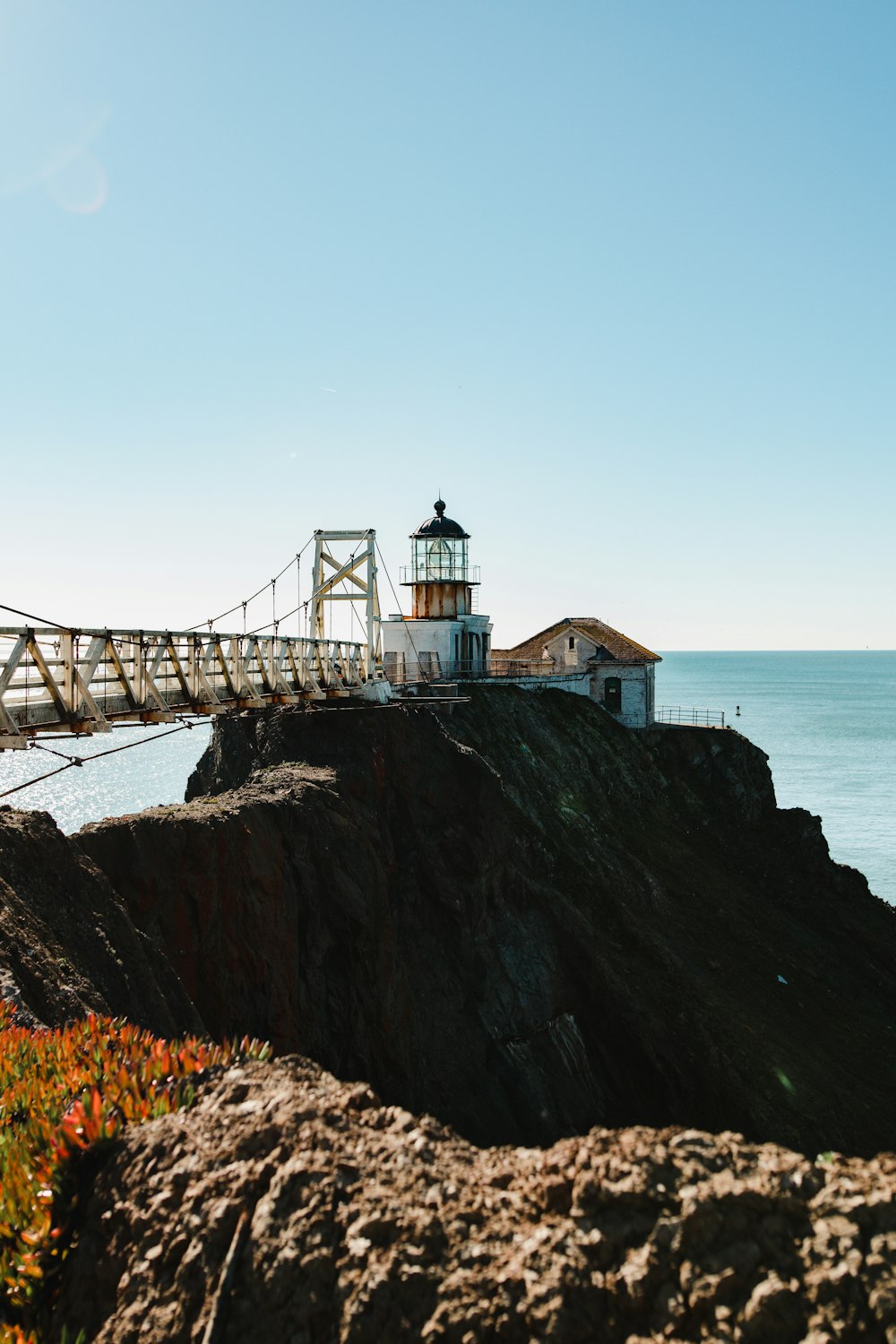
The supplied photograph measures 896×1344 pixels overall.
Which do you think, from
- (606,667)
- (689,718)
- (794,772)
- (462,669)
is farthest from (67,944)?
(689,718)

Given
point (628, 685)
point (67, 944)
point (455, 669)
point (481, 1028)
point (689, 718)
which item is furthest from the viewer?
point (689, 718)

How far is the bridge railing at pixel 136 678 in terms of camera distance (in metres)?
12.4

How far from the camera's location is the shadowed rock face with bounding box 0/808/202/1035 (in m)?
10.7

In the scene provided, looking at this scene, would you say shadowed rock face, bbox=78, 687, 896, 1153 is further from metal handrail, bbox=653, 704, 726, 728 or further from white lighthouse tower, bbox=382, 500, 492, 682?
metal handrail, bbox=653, 704, 726, 728

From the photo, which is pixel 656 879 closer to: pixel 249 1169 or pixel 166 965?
pixel 166 965

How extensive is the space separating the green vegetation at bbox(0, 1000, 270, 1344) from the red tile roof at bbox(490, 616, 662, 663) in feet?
160

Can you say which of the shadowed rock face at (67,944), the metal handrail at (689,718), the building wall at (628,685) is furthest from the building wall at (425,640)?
the shadowed rock face at (67,944)

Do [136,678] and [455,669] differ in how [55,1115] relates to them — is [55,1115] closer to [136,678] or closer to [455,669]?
[136,678]

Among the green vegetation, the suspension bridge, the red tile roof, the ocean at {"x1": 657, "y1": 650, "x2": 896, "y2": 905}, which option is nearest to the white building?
the red tile roof

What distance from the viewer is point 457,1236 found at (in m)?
4.79

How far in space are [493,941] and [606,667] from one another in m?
30.9

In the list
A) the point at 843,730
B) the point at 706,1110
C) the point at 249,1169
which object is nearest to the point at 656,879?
the point at 706,1110

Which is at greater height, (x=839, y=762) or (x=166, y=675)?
(x=166, y=675)

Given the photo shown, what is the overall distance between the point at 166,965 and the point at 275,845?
4.73 m
